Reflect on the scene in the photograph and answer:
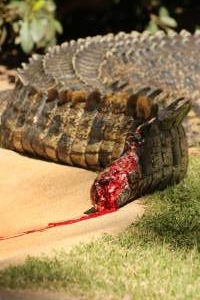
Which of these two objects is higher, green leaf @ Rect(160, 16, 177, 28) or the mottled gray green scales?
green leaf @ Rect(160, 16, 177, 28)

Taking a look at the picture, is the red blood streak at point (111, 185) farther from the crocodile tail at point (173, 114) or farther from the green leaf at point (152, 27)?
the green leaf at point (152, 27)

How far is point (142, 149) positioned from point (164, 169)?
156 millimetres

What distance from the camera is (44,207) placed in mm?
3611

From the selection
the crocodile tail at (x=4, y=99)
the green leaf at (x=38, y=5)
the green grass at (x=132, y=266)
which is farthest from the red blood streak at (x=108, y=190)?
the green leaf at (x=38, y=5)

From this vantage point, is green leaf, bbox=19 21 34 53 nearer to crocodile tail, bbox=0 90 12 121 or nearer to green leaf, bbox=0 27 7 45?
green leaf, bbox=0 27 7 45

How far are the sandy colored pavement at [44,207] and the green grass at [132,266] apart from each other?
11 cm

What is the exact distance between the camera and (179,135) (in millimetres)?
3779

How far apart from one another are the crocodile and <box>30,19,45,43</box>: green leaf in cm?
52

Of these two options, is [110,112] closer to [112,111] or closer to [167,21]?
[112,111]

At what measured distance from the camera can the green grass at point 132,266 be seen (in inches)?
96.5

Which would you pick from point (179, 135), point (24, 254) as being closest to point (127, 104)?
point (179, 135)

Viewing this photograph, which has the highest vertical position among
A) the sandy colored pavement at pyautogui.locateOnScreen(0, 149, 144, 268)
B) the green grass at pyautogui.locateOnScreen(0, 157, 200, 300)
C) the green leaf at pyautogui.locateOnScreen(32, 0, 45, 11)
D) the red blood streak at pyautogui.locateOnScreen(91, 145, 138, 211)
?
the green leaf at pyautogui.locateOnScreen(32, 0, 45, 11)

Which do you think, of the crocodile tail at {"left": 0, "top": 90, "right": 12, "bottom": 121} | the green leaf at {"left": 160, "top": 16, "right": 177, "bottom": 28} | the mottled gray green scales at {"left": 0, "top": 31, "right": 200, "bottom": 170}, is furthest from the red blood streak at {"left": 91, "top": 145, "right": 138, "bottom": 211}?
the green leaf at {"left": 160, "top": 16, "right": 177, "bottom": 28}

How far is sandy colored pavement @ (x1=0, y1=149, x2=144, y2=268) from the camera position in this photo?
296 centimetres
